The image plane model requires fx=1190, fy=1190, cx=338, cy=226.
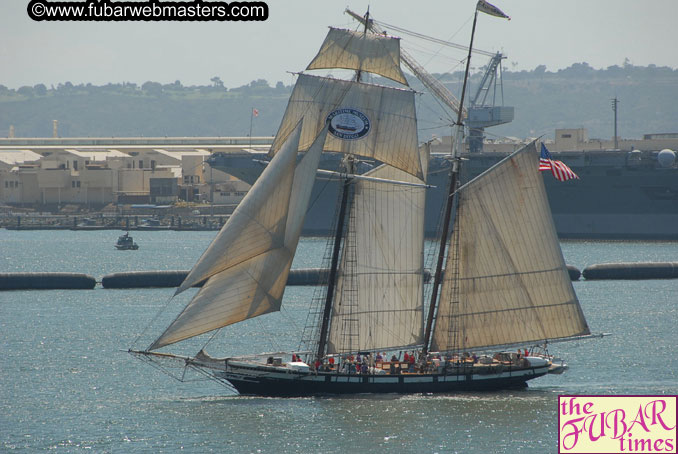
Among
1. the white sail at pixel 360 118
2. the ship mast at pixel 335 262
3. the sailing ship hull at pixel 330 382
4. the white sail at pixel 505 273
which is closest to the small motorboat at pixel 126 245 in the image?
the ship mast at pixel 335 262

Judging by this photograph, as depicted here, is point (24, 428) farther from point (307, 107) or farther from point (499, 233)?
point (499, 233)

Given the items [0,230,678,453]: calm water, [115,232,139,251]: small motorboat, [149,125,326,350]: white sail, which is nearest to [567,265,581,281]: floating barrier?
[0,230,678,453]: calm water

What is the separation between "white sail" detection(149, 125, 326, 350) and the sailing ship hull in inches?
70.0

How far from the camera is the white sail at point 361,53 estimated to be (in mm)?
32844

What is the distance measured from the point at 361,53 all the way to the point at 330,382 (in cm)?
907

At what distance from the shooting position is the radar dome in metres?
84.9

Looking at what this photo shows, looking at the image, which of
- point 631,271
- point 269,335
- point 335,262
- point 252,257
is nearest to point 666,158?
point 631,271

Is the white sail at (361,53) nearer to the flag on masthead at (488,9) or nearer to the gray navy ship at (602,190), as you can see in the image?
the flag on masthead at (488,9)

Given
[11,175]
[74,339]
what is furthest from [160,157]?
[74,339]

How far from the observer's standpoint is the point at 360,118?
107 ft

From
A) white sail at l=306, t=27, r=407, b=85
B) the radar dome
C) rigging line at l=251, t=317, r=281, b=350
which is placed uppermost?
white sail at l=306, t=27, r=407, b=85

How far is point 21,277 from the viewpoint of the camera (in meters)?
62.2

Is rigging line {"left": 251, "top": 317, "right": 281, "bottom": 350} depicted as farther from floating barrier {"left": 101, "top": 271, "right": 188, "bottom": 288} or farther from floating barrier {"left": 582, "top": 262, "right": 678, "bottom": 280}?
floating barrier {"left": 582, "top": 262, "right": 678, "bottom": 280}

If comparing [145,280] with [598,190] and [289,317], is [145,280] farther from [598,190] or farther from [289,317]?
[598,190]
